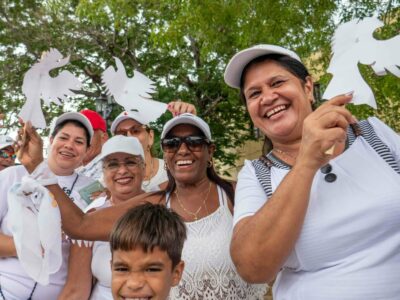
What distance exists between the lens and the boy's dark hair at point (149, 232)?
2.03m

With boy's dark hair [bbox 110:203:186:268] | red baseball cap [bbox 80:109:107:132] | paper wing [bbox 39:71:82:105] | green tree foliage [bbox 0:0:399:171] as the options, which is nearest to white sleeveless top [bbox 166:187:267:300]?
boy's dark hair [bbox 110:203:186:268]

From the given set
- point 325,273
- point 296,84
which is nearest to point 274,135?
point 296,84

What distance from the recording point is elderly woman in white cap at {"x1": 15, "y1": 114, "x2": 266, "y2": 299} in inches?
90.1

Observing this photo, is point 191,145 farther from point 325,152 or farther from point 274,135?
point 325,152

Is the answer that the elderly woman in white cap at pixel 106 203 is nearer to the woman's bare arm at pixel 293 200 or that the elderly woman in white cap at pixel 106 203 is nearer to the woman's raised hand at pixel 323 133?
the woman's bare arm at pixel 293 200

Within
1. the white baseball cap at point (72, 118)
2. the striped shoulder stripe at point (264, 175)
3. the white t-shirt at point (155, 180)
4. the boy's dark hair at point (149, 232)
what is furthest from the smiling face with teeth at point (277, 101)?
the white baseball cap at point (72, 118)

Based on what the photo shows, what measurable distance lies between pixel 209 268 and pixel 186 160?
57cm

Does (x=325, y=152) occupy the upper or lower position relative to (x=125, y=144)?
lower

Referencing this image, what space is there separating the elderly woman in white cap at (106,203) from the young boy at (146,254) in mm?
678

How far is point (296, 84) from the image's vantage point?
6.04ft

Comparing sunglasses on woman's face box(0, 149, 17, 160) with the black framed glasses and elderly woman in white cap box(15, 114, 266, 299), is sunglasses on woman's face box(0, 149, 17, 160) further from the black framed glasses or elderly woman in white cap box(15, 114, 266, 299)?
elderly woman in white cap box(15, 114, 266, 299)

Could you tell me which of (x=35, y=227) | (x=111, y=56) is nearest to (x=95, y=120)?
(x=35, y=227)

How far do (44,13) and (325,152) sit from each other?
11.3m

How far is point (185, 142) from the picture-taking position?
2.59 m
